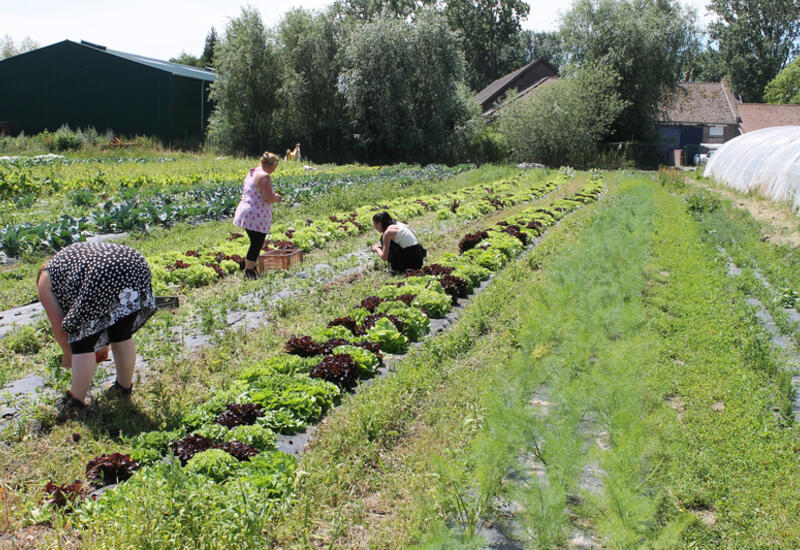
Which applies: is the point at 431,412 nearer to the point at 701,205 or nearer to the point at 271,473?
the point at 271,473

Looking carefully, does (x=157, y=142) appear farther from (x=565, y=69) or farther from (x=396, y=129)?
(x=565, y=69)

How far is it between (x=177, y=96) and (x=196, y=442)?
39.2 metres

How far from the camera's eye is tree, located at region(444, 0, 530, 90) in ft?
253

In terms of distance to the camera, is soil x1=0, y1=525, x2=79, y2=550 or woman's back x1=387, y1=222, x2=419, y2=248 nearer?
soil x1=0, y1=525, x2=79, y2=550

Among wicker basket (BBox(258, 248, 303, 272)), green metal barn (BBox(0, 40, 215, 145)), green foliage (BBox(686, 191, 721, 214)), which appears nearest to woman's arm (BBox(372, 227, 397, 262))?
wicker basket (BBox(258, 248, 303, 272))

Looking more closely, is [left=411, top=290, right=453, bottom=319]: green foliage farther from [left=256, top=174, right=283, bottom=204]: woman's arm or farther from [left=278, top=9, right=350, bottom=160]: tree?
[left=278, top=9, right=350, bottom=160]: tree

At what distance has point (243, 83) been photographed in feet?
132

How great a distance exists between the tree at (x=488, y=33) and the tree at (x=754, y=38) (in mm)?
→ 22222

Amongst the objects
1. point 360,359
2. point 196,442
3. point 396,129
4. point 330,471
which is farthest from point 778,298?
point 396,129

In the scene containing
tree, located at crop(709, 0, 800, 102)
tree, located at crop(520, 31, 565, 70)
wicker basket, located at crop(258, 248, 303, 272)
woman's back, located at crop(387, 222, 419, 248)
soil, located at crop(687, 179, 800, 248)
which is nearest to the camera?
woman's back, located at crop(387, 222, 419, 248)

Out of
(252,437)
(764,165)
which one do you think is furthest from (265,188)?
(764,165)

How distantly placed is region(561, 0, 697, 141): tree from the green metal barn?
25033 mm

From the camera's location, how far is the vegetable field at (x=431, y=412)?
3.74m

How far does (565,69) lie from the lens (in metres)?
42.8
